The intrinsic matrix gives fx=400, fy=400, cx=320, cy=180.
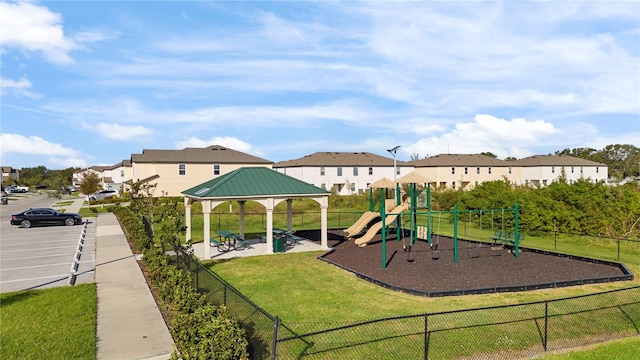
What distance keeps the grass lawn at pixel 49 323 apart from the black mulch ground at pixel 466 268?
29.0 ft

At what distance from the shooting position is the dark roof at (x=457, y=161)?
63.1 metres

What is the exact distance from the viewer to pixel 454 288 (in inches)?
512

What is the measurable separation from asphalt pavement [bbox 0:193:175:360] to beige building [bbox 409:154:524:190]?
4706 centimetres

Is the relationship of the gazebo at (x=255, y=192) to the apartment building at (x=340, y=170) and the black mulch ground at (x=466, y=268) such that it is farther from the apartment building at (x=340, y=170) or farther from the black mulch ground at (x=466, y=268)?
the apartment building at (x=340, y=170)

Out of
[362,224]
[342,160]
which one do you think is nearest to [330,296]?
[362,224]

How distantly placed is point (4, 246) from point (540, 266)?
27.1m

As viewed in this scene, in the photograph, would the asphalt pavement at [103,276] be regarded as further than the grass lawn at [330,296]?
No

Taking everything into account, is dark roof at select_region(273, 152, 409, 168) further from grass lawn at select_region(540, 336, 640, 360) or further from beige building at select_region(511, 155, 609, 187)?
grass lawn at select_region(540, 336, 640, 360)

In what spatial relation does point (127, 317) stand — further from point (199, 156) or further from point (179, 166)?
point (199, 156)

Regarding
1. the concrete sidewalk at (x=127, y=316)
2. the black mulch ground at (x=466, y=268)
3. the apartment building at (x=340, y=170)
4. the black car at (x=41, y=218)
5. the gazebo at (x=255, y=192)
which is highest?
the apartment building at (x=340, y=170)

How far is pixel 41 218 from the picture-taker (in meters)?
31.2

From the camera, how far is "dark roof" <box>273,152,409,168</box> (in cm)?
5706

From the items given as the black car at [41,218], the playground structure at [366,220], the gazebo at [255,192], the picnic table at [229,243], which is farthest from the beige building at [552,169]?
the black car at [41,218]

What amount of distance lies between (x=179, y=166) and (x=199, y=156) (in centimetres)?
332
